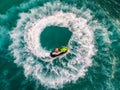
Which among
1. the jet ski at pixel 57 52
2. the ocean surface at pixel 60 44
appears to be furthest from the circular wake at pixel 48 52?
the jet ski at pixel 57 52

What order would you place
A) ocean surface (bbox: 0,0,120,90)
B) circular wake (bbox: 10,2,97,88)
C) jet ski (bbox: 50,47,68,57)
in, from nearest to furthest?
1. ocean surface (bbox: 0,0,120,90)
2. circular wake (bbox: 10,2,97,88)
3. jet ski (bbox: 50,47,68,57)

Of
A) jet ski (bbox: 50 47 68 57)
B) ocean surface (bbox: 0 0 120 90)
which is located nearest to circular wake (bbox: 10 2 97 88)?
ocean surface (bbox: 0 0 120 90)

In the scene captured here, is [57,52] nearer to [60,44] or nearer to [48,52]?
[48,52]

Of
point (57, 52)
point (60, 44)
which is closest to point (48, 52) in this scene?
point (57, 52)

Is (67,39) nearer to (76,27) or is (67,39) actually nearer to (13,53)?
(76,27)

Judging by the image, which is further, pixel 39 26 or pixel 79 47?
pixel 39 26

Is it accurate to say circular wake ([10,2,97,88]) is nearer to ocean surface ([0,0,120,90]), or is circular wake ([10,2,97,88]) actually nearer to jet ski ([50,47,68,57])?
ocean surface ([0,0,120,90])

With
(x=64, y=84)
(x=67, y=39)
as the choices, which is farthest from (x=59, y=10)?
(x=64, y=84)
